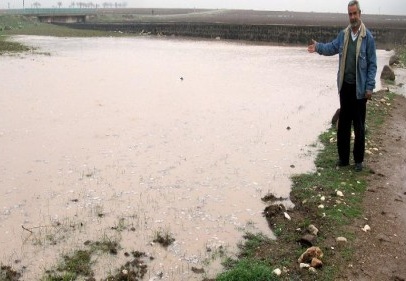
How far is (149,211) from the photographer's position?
6613 mm

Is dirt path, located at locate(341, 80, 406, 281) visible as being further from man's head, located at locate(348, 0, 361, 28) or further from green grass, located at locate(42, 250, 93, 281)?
green grass, located at locate(42, 250, 93, 281)

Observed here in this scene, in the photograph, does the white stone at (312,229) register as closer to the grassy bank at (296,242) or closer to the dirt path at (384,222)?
the grassy bank at (296,242)

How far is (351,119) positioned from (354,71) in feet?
3.04

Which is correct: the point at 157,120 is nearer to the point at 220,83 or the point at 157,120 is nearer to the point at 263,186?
the point at 263,186

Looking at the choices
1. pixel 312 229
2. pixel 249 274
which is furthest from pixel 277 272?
pixel 312 229

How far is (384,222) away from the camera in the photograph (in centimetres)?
627

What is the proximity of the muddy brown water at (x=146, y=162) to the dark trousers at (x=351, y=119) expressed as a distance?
94 centimetres

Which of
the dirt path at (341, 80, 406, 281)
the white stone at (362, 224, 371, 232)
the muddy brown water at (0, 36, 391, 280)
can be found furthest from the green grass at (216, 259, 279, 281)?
the white stone at (362, 224, 371, 232)

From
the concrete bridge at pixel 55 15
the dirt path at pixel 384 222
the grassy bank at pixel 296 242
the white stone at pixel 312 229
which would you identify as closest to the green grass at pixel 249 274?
the grassy bank at pixel 296 242

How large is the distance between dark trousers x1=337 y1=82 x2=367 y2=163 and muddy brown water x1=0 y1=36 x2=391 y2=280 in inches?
37.2

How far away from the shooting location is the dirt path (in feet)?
16.8

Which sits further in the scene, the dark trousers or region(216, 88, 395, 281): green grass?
the dark trousers

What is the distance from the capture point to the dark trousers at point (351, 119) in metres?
7.64

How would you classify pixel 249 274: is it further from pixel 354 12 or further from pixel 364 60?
pixel 354 12
